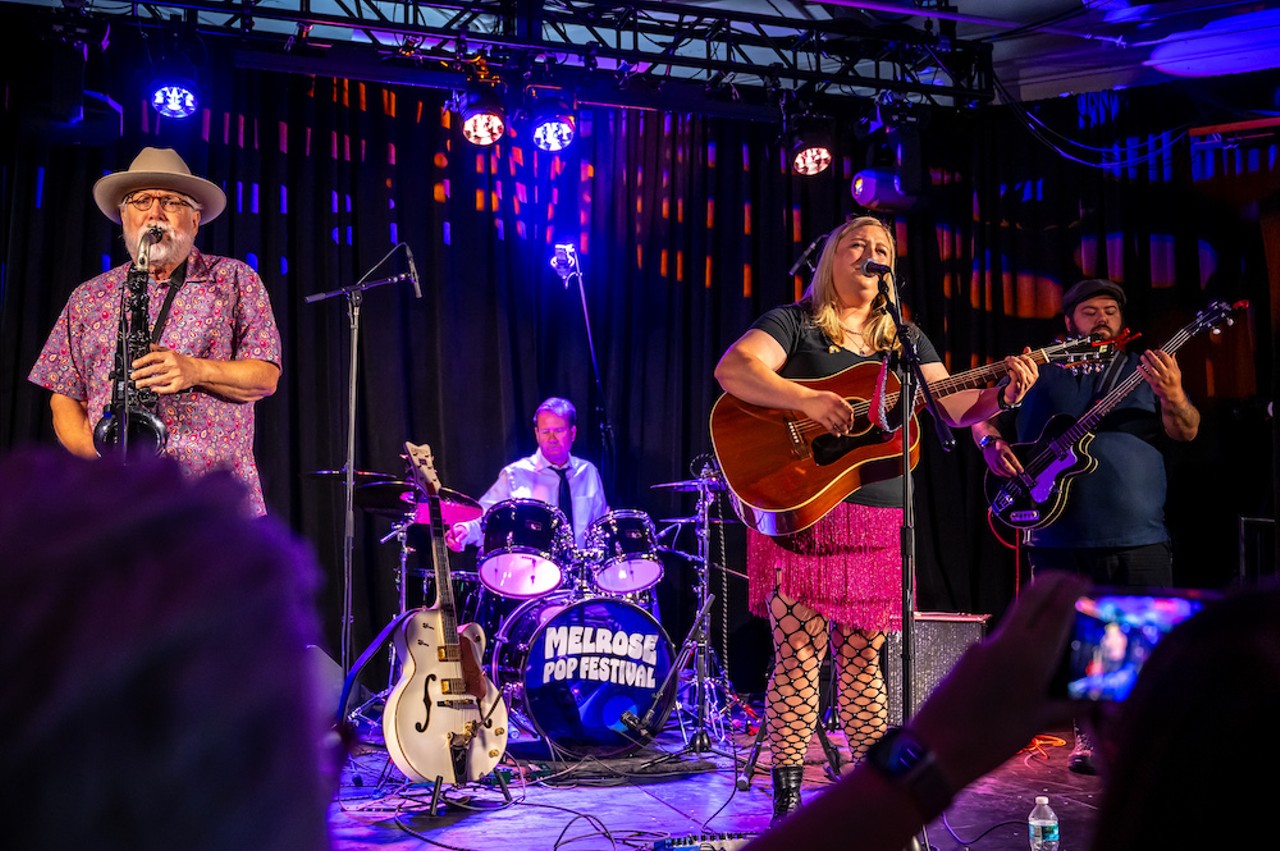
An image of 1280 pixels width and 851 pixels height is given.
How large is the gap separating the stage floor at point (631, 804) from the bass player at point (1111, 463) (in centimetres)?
76

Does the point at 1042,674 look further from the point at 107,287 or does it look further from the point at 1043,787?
the point at 1043,787

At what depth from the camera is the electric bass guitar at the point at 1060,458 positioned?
542cm

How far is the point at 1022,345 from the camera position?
7.94 m

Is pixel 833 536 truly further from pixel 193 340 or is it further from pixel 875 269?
pixel 193 340

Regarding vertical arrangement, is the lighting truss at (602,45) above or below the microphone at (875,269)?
above

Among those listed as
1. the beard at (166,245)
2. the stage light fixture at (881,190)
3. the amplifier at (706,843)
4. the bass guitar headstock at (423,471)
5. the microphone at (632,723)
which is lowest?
the microphone at (632,723)

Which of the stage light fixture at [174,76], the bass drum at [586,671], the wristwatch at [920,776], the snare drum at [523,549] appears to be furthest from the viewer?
the stage light fixture at [174,76]

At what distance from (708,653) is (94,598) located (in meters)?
6.42

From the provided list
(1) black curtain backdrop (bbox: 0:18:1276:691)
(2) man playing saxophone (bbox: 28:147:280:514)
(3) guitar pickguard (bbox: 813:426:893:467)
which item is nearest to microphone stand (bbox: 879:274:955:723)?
(3) guitar pickguard (bbox: 813:426:893:467)


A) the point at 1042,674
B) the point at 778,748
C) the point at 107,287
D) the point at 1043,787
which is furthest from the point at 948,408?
the point at 1042,674

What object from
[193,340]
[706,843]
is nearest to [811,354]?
[706,843]

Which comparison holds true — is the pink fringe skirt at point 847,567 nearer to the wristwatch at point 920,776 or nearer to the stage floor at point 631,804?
the stage floor at point 631,804

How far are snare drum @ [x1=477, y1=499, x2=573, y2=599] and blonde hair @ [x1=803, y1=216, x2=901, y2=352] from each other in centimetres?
231

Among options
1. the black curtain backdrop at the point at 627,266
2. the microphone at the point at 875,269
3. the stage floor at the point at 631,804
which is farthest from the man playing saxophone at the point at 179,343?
the black curtain backdrop at the point at 627,266
